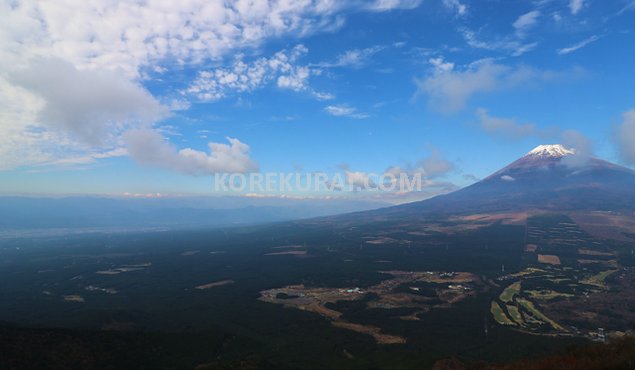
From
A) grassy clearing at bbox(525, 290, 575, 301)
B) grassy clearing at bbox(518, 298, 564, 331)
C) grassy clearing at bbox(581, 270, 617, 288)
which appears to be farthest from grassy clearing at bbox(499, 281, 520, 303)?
grassy clearing at bbox(581, 270, 617, 288)

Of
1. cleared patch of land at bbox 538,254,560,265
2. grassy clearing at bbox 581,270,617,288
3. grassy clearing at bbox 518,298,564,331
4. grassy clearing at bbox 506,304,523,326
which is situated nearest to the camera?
grassy clearing at bbox 518,298,564,331

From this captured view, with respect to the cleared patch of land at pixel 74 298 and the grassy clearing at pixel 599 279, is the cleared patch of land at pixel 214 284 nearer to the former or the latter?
the cleared patch of land at pixel 74 298

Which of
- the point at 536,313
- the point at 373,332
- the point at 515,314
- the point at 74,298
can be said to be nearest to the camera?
the point at 373,332

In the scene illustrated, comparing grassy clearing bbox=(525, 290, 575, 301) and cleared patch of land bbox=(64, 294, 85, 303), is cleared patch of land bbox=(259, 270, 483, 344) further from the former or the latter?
cleared patch of land bbox=(64, 294, 85, 303)

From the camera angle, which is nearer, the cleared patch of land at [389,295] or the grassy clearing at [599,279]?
the cleared patch of land at [389,295]

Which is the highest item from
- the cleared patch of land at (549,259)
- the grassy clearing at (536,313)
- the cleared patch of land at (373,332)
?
the cleared patch of land at (549,259)

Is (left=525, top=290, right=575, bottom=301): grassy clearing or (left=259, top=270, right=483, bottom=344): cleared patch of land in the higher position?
(left=259, top=270, right=483, bottom=344): cleared patch of land

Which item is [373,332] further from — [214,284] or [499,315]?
[214,284]

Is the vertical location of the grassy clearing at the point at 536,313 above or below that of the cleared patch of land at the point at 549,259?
below

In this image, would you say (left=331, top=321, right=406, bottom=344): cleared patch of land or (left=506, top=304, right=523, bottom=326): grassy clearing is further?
(left=506, top=304, right=523, bottom=326): grassy clearing

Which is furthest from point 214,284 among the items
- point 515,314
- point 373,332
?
point 515,314

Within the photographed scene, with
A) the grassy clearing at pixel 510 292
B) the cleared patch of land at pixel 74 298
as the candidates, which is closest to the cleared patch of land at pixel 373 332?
the grassy clearing at pixel 510 292

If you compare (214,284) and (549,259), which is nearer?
(214,284)

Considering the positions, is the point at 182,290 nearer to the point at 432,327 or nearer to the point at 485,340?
the point at 432,327
